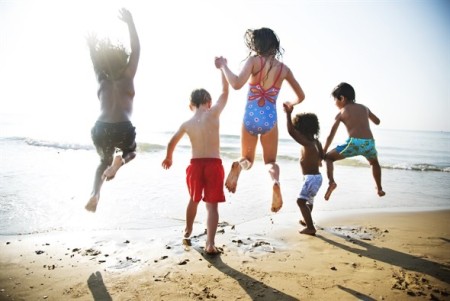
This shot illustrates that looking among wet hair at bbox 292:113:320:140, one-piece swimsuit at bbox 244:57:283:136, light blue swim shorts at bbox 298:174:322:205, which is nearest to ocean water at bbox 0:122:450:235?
light blue swim shorts at bbox 298:174:322:205

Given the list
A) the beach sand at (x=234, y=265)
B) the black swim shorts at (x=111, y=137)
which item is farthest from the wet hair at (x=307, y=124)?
the black swim shorts at (x=111, y=137)

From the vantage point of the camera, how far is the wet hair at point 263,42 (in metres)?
4.29

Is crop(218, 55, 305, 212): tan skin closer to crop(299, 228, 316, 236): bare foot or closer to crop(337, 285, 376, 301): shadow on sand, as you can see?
crop(337, 285, 376, 301): shadow on sand

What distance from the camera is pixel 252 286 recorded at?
140 inches

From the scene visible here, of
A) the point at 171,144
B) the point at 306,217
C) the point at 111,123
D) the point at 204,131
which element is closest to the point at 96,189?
the point at 111,123

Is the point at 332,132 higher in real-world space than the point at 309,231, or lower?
higher

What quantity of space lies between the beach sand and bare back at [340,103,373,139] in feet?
5.59

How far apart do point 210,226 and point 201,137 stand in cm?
124

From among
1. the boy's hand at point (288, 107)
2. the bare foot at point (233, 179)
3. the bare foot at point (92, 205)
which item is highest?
the boy's hand at point (288, 107)

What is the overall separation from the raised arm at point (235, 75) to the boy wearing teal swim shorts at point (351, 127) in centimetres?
220

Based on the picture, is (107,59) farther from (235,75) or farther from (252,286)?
(252,286)

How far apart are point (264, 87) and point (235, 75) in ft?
1.50

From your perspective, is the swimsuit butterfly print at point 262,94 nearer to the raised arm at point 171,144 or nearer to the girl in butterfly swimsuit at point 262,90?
the girl in butterfly swimsuit at point 262,90

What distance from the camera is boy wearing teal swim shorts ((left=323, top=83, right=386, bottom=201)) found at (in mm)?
5711
